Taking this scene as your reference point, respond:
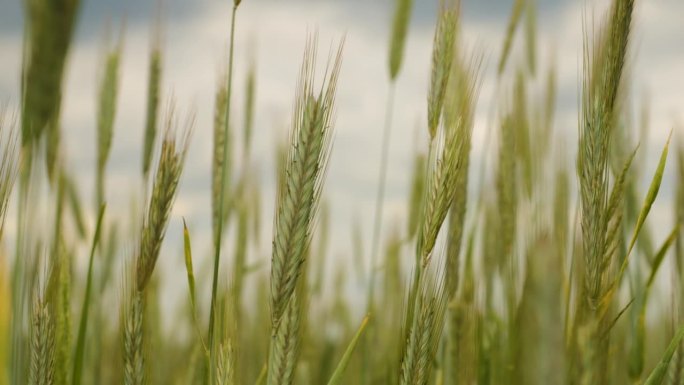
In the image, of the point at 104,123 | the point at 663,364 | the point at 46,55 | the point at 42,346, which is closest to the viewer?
the point at 46,55

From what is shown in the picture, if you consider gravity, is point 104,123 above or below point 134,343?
above

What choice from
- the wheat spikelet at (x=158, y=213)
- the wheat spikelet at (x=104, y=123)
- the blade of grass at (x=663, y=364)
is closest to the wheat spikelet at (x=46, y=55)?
the wheat spikelet at (x=158, y=213)

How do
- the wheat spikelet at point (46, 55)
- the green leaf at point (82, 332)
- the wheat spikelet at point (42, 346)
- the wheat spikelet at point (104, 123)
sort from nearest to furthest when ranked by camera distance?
the wheat spikelet at point (46, 55) < the wheat spikelet at point (42, 346) < the green leaf at point (82, 332) < the wheat spikelet at point (104, 123)

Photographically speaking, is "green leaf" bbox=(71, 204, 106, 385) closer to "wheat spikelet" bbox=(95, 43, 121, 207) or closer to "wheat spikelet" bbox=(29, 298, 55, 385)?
"wheat spikelet" bbox=(29, 298, 55, 385)

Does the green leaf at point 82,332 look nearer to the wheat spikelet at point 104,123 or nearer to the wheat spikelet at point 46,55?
the wheat spikelet at point 46,55

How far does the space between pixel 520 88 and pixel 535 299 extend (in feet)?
4.72

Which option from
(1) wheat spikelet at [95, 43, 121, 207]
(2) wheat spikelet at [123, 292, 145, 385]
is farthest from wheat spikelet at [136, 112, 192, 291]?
(1) wheat spikelet at [95, 43, 121, 207]

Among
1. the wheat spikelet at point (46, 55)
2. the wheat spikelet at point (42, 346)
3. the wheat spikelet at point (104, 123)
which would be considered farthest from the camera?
the wheat spikelet at point (104, 123)

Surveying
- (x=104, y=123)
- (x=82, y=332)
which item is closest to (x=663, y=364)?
(x=82, y=332)

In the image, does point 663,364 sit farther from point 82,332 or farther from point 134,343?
point 82,332

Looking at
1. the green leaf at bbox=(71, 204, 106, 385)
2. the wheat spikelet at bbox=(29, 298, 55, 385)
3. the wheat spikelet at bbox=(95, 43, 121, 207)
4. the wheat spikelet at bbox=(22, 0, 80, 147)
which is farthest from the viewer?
the wheat spikelet at bbox=(95, 43, 121, 207)

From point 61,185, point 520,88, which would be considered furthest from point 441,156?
point 520,88

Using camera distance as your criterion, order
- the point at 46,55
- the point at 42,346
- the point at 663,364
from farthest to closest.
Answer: the point at 663,364
the point at 42,346
the point at 46,55

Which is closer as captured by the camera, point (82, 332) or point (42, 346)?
point (42, 346)
